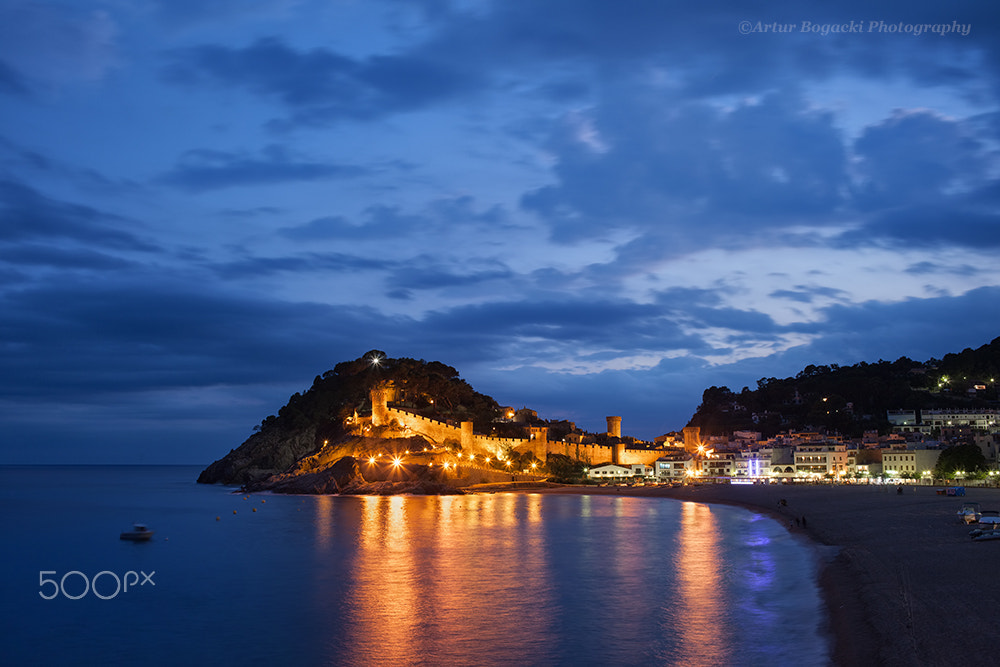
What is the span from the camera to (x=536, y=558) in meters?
21.9

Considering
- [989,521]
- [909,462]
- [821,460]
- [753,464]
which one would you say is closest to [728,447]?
[753,464]

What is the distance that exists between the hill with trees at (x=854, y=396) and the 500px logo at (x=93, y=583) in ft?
223

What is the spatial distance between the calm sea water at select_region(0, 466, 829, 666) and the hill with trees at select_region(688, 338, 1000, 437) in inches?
2155

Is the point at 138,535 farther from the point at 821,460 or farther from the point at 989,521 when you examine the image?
the point at 821,460

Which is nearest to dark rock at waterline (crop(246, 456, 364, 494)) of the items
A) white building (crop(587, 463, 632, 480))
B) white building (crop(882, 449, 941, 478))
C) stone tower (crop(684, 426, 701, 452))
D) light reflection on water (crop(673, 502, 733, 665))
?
white building (crop(587, 463, 632, 480))

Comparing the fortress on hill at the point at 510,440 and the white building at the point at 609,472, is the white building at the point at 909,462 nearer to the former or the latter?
the white building at the point at 609,472

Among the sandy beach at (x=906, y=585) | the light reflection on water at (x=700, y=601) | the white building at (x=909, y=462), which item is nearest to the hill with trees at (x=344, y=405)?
the white building at (x=909, y=462)

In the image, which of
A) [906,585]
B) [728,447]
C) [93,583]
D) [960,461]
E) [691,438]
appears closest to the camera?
[906,585]

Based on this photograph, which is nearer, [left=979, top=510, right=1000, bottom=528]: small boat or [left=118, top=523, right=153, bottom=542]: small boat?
[left=979, top=510, right=1000, bottom=528]: small boat

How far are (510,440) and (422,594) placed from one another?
47.6 m

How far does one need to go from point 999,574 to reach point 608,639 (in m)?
6.65

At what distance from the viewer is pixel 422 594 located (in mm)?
16734

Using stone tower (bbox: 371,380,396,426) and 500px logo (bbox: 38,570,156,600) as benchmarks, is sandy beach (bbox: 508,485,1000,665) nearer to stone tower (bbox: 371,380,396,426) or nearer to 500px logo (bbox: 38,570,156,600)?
500px logo (bbox: 38,570,156,600)

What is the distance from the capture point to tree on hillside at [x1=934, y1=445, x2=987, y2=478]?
45.9 meters
